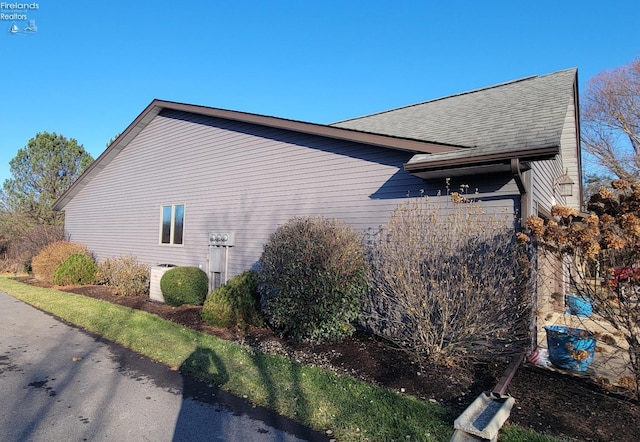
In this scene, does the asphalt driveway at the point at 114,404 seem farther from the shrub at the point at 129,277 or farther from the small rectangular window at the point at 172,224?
the small rectangular window at the point at 172,224

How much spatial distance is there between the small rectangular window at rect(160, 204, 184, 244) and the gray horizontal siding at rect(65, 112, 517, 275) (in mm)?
245

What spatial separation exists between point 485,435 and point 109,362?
502 centimetres

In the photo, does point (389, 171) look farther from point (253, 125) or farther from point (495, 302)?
point (253, 125)

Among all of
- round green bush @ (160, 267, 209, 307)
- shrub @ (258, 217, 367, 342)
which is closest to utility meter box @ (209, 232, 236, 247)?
round green bush @ (160, 267, 209, 307)

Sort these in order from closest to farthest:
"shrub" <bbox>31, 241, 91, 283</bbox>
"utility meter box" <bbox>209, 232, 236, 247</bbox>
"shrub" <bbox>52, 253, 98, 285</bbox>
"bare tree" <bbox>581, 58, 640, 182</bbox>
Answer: "utility meter box" <bbox>209, 232, 236, 247</bbox>
"shrub" <bbox>52, 253, 98, 285</bbox>
"shrub" <bbox>31, 241, 91, 283</bbox>
"bare tree" <bbox>581, 58, 640, 182</bbox>

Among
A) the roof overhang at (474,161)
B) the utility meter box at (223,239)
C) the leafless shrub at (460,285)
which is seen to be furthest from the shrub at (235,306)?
the roof overhang at (474,161)

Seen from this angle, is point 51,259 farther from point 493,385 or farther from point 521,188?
point 521,188

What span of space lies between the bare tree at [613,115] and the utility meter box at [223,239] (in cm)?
2361

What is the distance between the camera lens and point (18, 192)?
75.8 feet

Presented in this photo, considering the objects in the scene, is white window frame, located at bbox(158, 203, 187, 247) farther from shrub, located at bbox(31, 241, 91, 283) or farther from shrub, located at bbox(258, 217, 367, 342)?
shrub, located at bbox(258, 217, 367, 342)

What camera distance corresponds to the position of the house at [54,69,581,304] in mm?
6055

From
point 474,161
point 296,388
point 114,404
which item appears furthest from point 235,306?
point 474,161

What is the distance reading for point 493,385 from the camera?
4.62 m

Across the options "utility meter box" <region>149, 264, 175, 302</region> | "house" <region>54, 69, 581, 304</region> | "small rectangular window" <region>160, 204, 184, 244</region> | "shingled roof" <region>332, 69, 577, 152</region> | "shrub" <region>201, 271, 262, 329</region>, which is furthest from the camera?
"small rectangular window" <region>160, 204, 184, 244</region>
